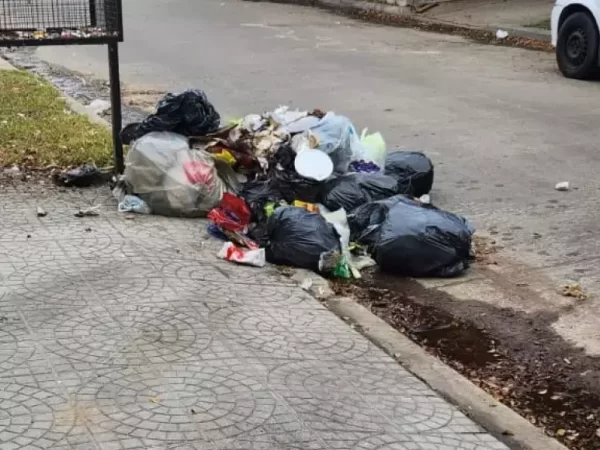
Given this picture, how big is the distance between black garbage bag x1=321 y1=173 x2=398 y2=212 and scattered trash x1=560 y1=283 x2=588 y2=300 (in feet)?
4.59

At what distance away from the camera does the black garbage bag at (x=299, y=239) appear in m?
5.25

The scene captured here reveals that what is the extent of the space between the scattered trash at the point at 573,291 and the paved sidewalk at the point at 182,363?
1369mm

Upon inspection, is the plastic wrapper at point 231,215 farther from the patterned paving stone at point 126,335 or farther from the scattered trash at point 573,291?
the scattered trash at point 573,291

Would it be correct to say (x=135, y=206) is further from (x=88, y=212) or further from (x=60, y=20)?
(x=60, y=20)

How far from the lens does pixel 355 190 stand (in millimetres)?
5891

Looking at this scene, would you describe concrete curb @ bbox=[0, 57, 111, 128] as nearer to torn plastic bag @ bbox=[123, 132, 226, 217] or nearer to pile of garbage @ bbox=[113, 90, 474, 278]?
pile of garbage @ bbox=[113, 90, 474, 278]

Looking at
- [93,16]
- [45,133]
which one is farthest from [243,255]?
[45,133]

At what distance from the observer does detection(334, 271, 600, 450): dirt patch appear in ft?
12.5

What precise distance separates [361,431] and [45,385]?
51.6 inches

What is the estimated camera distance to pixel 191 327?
429 cm

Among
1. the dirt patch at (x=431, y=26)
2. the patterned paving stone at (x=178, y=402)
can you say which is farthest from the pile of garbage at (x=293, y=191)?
the dirt patch at (x=431, y=26)

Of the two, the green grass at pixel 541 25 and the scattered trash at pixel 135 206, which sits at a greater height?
the green grass at pixel 541 25

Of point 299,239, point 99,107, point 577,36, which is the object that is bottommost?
point 99,107

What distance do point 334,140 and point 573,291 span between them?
2035mm
